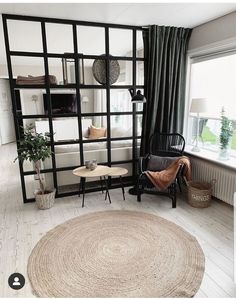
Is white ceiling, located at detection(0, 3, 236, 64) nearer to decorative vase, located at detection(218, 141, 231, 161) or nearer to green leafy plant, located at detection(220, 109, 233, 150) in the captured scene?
green leafy plant, located at detection(220, 109, 233, 150)

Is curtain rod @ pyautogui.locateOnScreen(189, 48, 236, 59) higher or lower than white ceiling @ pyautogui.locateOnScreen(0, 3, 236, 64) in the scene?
lower

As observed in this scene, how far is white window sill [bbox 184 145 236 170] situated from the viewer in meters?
2.99

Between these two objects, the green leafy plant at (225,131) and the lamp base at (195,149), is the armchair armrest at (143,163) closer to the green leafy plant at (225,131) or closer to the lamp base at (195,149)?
the lamp base at (195,149)

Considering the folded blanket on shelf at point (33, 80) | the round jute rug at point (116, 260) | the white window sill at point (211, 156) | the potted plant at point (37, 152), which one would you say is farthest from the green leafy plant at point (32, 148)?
the white window sill at point (211, 156)

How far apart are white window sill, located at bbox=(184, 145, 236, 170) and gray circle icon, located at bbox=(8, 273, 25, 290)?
263 centimetres

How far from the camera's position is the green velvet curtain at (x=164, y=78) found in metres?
3.41

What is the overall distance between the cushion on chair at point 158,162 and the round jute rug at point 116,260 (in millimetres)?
809

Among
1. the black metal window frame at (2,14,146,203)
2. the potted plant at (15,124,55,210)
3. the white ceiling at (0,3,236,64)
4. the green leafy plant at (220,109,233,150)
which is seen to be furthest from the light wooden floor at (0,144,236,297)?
the white ceiling at (0,3,236,64)

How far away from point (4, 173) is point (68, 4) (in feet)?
11.2

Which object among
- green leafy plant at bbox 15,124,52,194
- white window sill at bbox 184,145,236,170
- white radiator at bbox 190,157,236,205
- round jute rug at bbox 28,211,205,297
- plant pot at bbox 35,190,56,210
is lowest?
round jute rug at bbox 28,211,205,297

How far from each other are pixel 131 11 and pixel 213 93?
A: 172 centimetres

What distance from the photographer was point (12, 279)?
1938 millimetres

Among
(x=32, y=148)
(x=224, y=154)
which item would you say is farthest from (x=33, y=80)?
(x=224, y=154)

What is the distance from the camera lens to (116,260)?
2.15m
